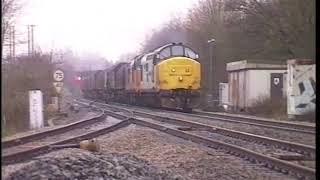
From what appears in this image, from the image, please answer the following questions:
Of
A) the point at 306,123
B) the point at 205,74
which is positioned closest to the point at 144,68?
the point at 205,74

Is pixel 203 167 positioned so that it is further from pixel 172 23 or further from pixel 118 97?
pixel 118 97

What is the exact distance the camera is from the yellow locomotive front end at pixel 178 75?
94.1ft

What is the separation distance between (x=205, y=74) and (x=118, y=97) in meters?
11.6

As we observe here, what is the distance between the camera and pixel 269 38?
25.0 metres

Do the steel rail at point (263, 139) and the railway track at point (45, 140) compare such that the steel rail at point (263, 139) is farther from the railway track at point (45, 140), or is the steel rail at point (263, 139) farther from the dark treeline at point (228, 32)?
the dark treeline at point (228, 32)

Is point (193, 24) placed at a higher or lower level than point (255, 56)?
higher

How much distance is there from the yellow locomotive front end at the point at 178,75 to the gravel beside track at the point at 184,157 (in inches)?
515

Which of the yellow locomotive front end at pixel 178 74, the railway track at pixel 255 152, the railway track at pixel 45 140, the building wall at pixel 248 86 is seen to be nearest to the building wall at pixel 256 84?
the building wall at pixel 248 86

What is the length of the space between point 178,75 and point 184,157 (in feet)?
60.3

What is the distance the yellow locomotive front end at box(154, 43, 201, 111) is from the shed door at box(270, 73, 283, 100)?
13.2 ft

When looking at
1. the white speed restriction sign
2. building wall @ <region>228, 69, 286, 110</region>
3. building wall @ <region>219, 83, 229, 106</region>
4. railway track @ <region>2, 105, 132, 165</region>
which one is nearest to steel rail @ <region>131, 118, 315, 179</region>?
railway track @ <region>2, 105, 132, 165</region>

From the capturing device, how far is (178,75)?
28.9 metres

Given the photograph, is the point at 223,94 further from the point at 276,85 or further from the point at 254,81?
the point at 276,85

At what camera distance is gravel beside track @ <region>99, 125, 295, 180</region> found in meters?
8.66
